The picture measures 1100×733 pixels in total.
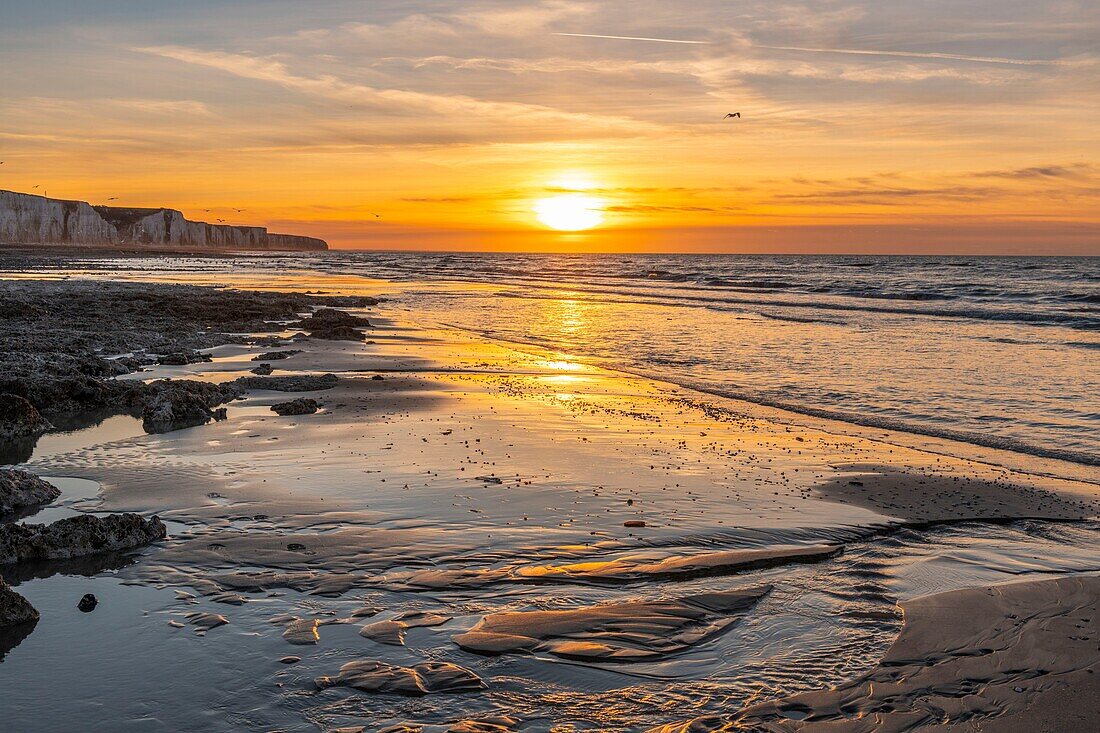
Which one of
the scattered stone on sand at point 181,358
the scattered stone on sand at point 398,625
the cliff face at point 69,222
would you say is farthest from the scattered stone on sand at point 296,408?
the cliff face at point 69,222

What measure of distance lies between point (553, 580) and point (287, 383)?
32.1 feet

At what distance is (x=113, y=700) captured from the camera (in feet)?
13.6

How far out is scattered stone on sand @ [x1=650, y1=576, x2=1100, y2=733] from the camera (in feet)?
13.5

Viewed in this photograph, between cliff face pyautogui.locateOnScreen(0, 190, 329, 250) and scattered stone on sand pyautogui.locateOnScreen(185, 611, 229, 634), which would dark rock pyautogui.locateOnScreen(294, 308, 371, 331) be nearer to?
scattered stone on sand pyautogui.locateOnScreen(185, 611, 229, 634)

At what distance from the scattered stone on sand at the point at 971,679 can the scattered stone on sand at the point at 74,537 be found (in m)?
4.58

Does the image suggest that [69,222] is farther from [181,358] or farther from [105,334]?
[181,358]

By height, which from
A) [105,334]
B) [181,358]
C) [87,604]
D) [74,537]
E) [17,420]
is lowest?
[87,604]

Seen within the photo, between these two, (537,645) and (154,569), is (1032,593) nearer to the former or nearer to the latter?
(537,645)

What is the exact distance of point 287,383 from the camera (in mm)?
14352

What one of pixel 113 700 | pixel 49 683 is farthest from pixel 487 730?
pixel 49 683

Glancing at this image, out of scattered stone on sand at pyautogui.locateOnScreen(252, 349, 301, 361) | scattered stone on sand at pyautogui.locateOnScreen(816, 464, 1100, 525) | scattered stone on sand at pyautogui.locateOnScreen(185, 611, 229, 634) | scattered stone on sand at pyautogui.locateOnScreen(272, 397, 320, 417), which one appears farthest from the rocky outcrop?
scattered stone on sand at pyautogui.locateOnScreen(816, 464, 1100, 525)

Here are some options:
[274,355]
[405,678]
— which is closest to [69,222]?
[274,355]

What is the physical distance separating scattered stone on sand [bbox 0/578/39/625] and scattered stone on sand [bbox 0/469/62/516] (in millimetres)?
2488

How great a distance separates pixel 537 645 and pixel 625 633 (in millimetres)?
566
